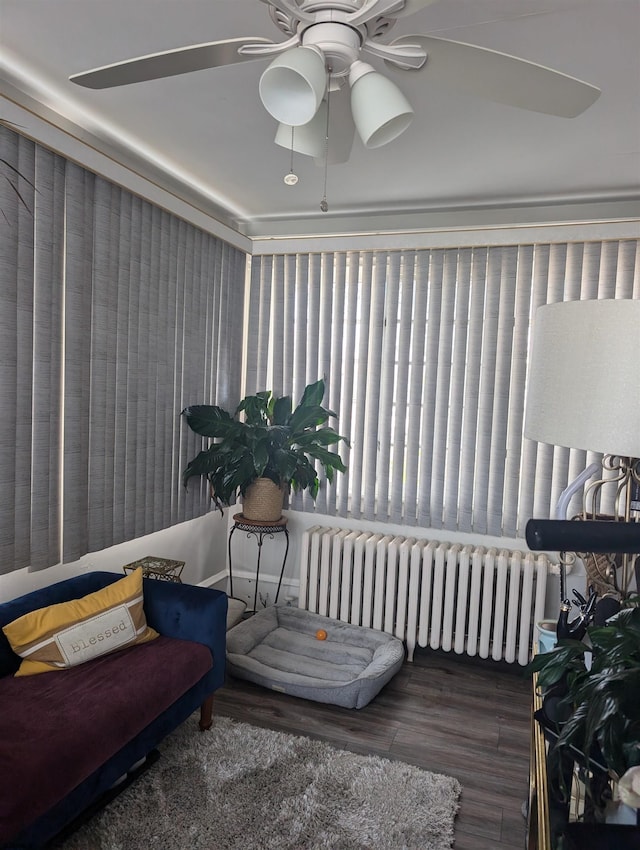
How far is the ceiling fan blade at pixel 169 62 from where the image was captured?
1.28 meters

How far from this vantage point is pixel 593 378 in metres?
0.98

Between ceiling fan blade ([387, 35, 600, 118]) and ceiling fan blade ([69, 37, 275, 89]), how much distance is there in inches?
14.3

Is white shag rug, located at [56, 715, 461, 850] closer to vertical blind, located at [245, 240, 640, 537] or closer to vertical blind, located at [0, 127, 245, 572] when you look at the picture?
vertical blind, located at [0, 127, 245, 572]

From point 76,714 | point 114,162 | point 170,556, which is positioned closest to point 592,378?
point 76,714

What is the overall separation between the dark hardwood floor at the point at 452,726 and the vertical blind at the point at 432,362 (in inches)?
34.8

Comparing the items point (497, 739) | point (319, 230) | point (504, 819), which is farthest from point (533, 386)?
point (319, 230)

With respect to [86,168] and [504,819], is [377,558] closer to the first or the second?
[504,819]

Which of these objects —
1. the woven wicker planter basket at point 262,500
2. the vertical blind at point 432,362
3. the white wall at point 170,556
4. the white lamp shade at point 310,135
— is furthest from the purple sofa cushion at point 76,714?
the white lamp shade at point 310,135

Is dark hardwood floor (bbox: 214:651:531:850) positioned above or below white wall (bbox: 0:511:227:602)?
below

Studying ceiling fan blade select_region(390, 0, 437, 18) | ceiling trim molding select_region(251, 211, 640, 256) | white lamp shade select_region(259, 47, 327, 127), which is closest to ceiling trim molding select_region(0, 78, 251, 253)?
ceiling trim molding select_region(251, 211, 640, 256)

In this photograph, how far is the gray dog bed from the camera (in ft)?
9.32

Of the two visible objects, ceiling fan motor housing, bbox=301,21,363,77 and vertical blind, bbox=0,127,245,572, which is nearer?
ceiling fan motor housing, bbox=301,21,363,77

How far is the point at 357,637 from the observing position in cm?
339

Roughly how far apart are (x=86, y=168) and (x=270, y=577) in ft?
8.99
